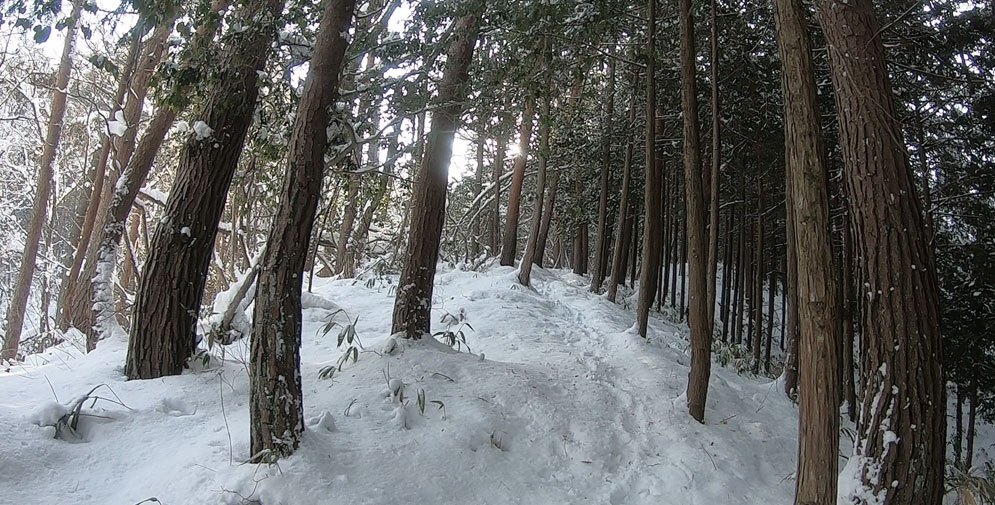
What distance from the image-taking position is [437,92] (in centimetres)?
660

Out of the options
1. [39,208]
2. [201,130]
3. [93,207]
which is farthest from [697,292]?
[39,208]

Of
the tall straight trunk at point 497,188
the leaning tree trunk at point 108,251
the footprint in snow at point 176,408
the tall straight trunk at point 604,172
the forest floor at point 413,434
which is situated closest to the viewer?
the forest floor at point 413,434

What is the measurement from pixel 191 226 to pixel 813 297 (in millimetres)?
5096

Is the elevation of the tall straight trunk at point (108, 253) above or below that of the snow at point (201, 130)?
below

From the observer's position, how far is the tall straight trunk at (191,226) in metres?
5.00

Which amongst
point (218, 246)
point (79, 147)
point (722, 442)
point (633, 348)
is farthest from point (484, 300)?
point (79, 147)

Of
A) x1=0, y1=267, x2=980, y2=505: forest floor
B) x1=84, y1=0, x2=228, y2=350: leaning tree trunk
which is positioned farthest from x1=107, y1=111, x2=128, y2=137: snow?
x1=0, y1=267, x2=980, y2=505: forest floor

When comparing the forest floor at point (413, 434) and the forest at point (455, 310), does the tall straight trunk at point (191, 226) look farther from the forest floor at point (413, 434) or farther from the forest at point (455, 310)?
the forest floor at point (413, 434)

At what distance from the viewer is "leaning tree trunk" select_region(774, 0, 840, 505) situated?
375 cm

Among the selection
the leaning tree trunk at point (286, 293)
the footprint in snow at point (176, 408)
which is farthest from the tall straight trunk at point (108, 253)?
the leaning tree trunk at point (286, 293)

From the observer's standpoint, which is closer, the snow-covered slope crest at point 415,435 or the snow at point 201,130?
the snow-covered slope crest at point 415,435

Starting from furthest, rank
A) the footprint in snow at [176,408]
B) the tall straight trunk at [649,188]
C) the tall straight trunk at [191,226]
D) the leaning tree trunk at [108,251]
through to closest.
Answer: the tall straight trunk at [649,188] → the leaning tree trunk at [108,251] → the tall straight trunk at [191,226] → the footprint in snow at [176,408]

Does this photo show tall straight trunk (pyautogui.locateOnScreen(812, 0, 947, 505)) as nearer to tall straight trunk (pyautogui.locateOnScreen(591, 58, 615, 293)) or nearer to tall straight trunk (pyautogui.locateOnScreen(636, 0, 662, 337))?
tall straight trunk (pyautogui.locateOnScreen(636, 0, 662, 337))

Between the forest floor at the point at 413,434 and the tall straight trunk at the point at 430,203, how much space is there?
0.36 meters
